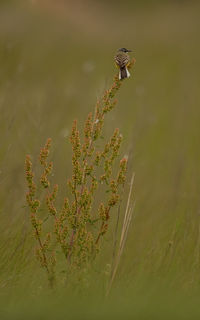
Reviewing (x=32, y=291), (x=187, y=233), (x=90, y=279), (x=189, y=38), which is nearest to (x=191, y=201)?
(x=187, y=233)

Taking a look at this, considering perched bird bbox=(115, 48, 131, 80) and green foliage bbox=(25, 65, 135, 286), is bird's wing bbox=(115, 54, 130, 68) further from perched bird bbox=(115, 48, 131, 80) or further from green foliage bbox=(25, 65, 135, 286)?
green foliage bbox=(25, 65, 135, 286)

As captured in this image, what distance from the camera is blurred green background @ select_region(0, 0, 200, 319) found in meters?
2.99

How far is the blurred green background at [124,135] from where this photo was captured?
299 centimetres

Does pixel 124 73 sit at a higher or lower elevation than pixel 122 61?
lower

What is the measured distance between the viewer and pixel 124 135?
272 inches

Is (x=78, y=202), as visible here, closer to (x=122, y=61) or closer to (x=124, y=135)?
(x=122, y=61)

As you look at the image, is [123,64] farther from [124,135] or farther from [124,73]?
[124,135]

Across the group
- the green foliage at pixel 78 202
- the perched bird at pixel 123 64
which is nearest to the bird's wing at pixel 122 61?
the perched bird at pixel 123 64

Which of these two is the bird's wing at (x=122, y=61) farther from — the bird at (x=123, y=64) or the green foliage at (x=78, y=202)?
the green foliage at (x=78, y=202)

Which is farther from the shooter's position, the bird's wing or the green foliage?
the bird's wing

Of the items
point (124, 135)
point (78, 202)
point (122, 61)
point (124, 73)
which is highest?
point (124, 135)

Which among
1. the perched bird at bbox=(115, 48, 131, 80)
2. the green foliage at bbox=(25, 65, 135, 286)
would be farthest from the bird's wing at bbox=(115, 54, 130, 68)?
the green foliage at bbox=(25, 65, 135, 286)

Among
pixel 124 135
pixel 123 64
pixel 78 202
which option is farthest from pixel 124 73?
pixel 124 135

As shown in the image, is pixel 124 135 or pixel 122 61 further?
pixel 124 135
